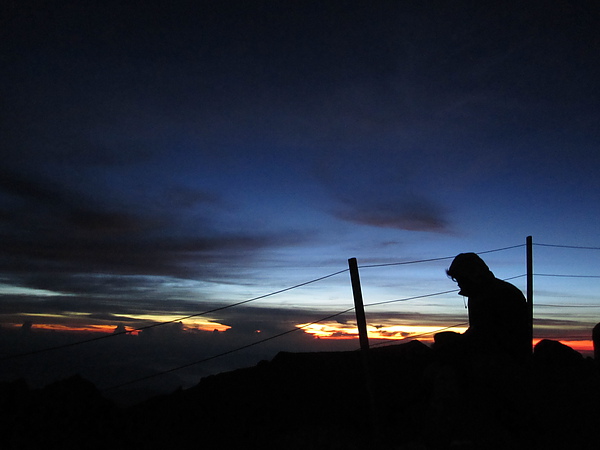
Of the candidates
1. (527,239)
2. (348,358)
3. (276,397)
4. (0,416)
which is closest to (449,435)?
(276,397)

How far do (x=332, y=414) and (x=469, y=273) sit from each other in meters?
4.19

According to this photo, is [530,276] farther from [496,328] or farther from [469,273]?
[496,328]

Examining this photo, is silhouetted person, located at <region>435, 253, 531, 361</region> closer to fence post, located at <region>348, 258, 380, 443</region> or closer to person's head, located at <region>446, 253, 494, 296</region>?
person's head, located at <region>446, 253, 494, 296</region>

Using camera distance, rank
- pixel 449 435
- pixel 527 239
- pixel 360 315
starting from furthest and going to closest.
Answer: pixel 527 239 → pixel 360 315 → pixel 449 435

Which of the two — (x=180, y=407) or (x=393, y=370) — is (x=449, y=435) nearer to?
(x=393, y=370)

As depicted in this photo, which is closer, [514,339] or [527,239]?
[514,339]

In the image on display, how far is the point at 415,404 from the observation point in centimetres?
809

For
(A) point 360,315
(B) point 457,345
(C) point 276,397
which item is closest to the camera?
(B) point 457,345

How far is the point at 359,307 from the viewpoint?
23.6ft

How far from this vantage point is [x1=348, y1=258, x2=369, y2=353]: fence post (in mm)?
6984

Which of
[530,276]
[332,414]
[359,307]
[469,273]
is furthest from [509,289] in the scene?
[530,276]

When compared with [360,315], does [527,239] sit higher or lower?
higher

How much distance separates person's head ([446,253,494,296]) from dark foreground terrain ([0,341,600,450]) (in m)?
1.46

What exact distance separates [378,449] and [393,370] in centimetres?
380
